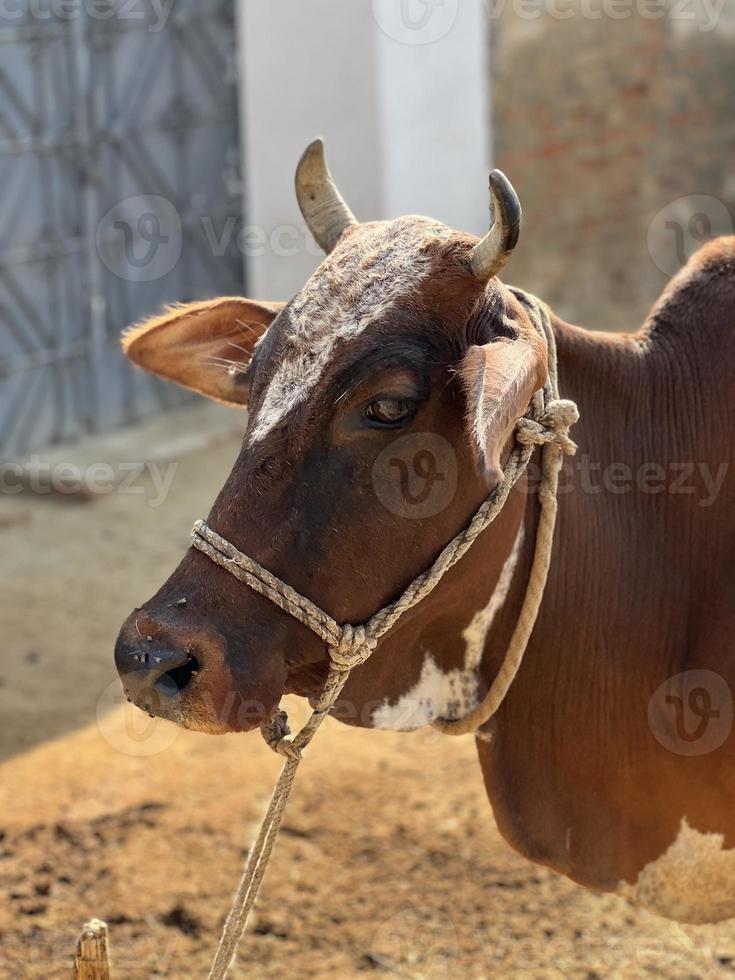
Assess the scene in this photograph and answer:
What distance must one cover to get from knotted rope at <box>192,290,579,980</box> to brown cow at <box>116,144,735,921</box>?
0.10ft

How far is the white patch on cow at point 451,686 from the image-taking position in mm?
2537

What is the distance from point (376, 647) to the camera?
8.02ft

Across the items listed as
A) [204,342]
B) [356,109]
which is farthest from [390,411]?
[356,109]

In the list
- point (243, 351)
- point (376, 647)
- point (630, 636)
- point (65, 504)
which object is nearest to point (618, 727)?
point (630, 636)

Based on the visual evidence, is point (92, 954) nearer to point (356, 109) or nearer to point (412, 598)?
point (412, 598)

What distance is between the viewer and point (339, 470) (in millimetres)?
2287

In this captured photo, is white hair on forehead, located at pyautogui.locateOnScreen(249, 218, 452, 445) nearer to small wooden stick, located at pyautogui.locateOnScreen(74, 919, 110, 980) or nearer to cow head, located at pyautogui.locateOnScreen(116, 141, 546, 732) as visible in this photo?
cow head, located at pyautogui.locateOnScreen(116, 141, 546, 732)

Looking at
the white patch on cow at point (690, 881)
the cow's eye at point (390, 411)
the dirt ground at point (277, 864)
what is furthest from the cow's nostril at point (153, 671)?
the dirt ground at point (277, 864)

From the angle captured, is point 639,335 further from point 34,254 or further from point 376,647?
point 34,254

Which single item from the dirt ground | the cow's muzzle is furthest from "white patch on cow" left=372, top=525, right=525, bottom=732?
the dirt ground

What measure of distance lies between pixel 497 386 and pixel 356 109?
262 inches

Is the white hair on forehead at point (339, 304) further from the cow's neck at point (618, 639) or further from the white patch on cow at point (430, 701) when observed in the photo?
the white patch on cow at point (430, 701)

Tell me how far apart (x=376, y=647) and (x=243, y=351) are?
2.78 feet

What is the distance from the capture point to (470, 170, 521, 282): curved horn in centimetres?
226
